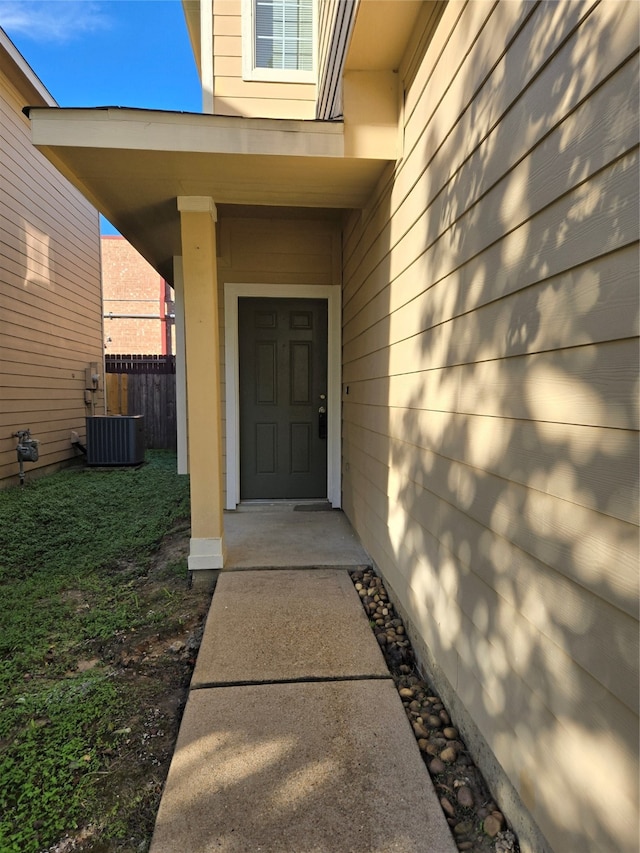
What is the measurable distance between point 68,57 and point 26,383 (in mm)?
5335

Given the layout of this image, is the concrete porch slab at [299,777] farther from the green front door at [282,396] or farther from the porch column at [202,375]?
the green front door at [282,396]

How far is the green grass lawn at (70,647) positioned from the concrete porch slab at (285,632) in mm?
270

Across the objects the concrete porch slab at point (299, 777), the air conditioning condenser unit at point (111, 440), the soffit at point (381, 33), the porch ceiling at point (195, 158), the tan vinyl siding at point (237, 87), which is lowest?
the concrete porch slab at point (299, 777)

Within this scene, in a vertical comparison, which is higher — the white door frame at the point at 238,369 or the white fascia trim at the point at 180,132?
the white fascia trim at the point at 180,132

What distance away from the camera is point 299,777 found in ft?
4.46

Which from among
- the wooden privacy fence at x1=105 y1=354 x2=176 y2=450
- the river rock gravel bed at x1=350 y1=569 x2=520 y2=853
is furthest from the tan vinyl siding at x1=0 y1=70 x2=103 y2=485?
the river rock gravel bed at x1=350 y1=569 x2=520 y2=853

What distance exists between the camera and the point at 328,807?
1260 millimetres

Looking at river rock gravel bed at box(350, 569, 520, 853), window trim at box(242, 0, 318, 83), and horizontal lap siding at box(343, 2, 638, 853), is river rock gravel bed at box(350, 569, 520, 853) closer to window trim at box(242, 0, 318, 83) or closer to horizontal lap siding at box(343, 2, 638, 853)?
horizontal lap siding at box(343, 2, 638, 853)

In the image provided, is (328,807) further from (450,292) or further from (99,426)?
(99,426)

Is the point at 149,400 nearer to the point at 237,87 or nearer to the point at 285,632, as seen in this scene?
the point at 237,87

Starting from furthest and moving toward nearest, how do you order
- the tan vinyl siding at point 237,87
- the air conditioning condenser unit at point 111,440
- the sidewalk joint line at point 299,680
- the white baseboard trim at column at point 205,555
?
the air conditioning condenser unit at point 111,440 < the tan vinyl siding at point 237,87 < the white baseboard trim at column at point 205,555 < the sidewalk joint line at point 299,680

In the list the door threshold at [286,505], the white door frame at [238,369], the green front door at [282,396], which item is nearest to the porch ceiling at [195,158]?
the white door frame at [238,369]

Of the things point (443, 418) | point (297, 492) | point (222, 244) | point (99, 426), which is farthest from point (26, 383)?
point (443, 418)

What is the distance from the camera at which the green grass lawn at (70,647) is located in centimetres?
130
